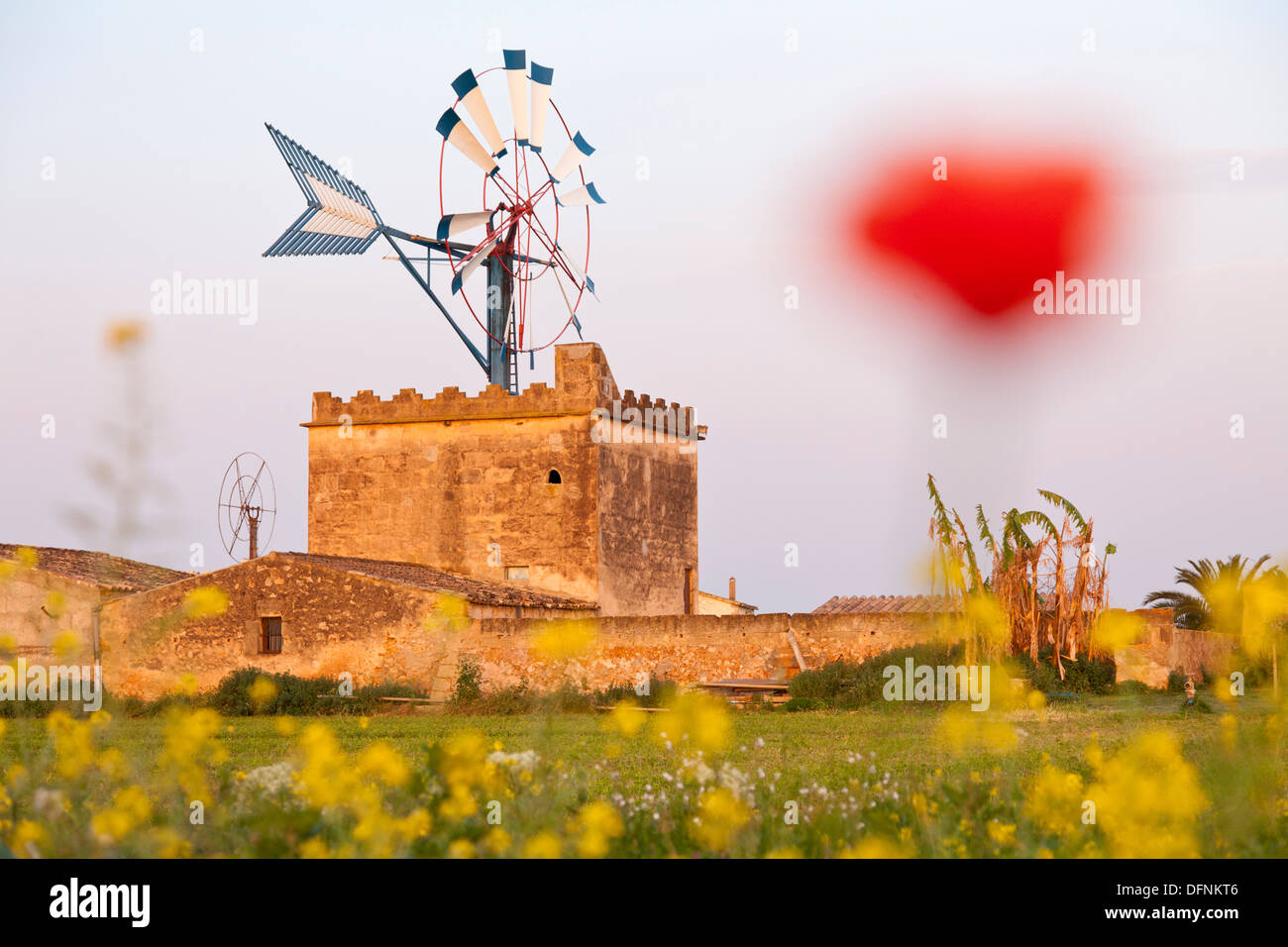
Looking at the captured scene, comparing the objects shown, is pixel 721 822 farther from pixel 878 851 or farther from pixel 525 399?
pixel 525 399

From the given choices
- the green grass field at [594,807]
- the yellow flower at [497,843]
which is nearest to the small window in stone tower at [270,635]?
the green grass field at [594,807]

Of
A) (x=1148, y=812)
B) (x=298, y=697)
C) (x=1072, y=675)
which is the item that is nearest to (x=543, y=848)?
(x=1148, y=812)

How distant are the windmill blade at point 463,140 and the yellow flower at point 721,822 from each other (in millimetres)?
27806

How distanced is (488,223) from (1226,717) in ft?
92.2

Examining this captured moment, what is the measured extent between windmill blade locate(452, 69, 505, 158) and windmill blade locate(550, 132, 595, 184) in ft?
4.61

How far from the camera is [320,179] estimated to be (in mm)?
30031

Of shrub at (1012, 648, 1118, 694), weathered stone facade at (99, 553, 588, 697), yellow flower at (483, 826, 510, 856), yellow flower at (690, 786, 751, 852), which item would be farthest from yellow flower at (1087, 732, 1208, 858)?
weathered stone facade at (99, 553, 588, 697)

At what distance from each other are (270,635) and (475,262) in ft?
37.3

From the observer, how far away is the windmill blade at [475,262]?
105 feet

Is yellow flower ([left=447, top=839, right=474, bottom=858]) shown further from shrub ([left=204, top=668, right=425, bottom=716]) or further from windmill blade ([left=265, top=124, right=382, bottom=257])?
windmill blade ([left=265, top=124, right=382, bottom=257])

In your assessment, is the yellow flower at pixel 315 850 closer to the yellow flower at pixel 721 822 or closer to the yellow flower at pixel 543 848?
the yellow flower at pixel 543 848

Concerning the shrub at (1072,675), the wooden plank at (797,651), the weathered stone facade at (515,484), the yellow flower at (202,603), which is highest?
the weathered stone facade at (515,484)

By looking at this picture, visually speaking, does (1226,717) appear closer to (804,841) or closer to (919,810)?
(919,810)
